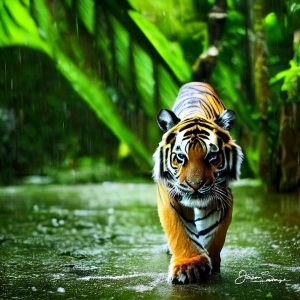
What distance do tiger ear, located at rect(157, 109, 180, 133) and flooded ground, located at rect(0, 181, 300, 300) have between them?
2.34 feet

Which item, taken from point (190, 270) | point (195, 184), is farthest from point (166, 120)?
point (190, 270)

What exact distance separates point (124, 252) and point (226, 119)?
1408 mm

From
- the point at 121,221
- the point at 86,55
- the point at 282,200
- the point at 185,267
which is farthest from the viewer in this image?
the point at 282,200

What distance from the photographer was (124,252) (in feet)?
14.1

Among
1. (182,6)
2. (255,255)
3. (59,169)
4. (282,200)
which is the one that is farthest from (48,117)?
(255,255)

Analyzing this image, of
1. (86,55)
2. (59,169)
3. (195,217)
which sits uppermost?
(86,55)

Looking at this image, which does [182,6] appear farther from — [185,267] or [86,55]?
[185,267]

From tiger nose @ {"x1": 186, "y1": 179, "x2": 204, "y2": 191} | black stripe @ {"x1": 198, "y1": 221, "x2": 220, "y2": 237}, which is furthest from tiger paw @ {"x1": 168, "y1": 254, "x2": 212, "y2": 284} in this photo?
tiger nose @ {"x1": 186, "y1": 179, "x2": 204, "y2": 191}

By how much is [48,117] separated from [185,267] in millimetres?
11859

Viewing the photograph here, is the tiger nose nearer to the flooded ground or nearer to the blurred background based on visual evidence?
the flooded ground

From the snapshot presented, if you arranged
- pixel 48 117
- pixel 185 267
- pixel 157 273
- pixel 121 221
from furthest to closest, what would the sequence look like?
pixel 48 117 → pixel 121 221 → pixel 157 273 → pixel 185 267

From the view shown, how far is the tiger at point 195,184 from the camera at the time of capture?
3076 millimetres

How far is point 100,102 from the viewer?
28.0 feet

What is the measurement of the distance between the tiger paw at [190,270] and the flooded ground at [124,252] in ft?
0.18
